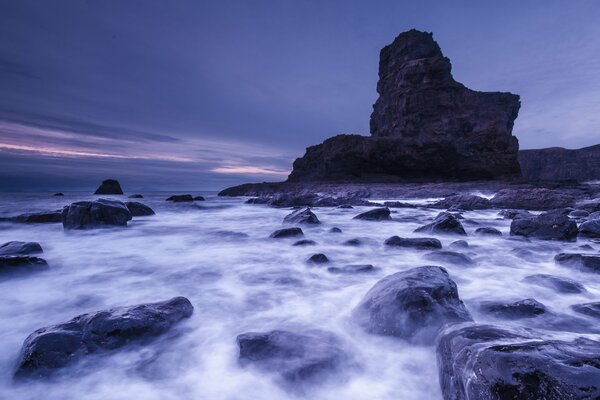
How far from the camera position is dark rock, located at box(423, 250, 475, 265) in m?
4.02

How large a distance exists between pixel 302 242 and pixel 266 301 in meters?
2.40

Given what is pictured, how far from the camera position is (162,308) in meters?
2.38

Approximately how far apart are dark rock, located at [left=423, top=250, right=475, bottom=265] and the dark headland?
23120mm

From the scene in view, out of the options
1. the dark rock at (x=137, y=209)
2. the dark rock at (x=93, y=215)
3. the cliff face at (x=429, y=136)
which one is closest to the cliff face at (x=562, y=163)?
the cliff face at (x=429, y=136)

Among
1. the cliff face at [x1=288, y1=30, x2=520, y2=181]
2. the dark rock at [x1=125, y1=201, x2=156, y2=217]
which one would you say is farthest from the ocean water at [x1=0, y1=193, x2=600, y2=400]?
the cliff face at [x1=288, y1=30, x2=520, y2=181]

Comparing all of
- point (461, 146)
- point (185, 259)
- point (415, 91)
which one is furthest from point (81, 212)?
point (415, 91)

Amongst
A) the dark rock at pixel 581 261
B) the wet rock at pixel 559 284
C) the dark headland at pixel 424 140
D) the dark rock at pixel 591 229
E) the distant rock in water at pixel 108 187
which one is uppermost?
the dark headland at pixel 424 140

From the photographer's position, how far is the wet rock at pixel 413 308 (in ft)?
6.81

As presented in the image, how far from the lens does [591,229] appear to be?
577 cm

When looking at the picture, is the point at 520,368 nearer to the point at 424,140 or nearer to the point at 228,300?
the point at 228,300

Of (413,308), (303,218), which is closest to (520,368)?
(413,308)

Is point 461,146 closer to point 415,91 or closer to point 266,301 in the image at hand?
point 415,91

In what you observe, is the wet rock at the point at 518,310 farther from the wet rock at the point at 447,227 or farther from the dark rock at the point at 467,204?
the dark rock at the point at 467,204

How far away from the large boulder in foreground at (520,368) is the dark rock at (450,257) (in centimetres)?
267
